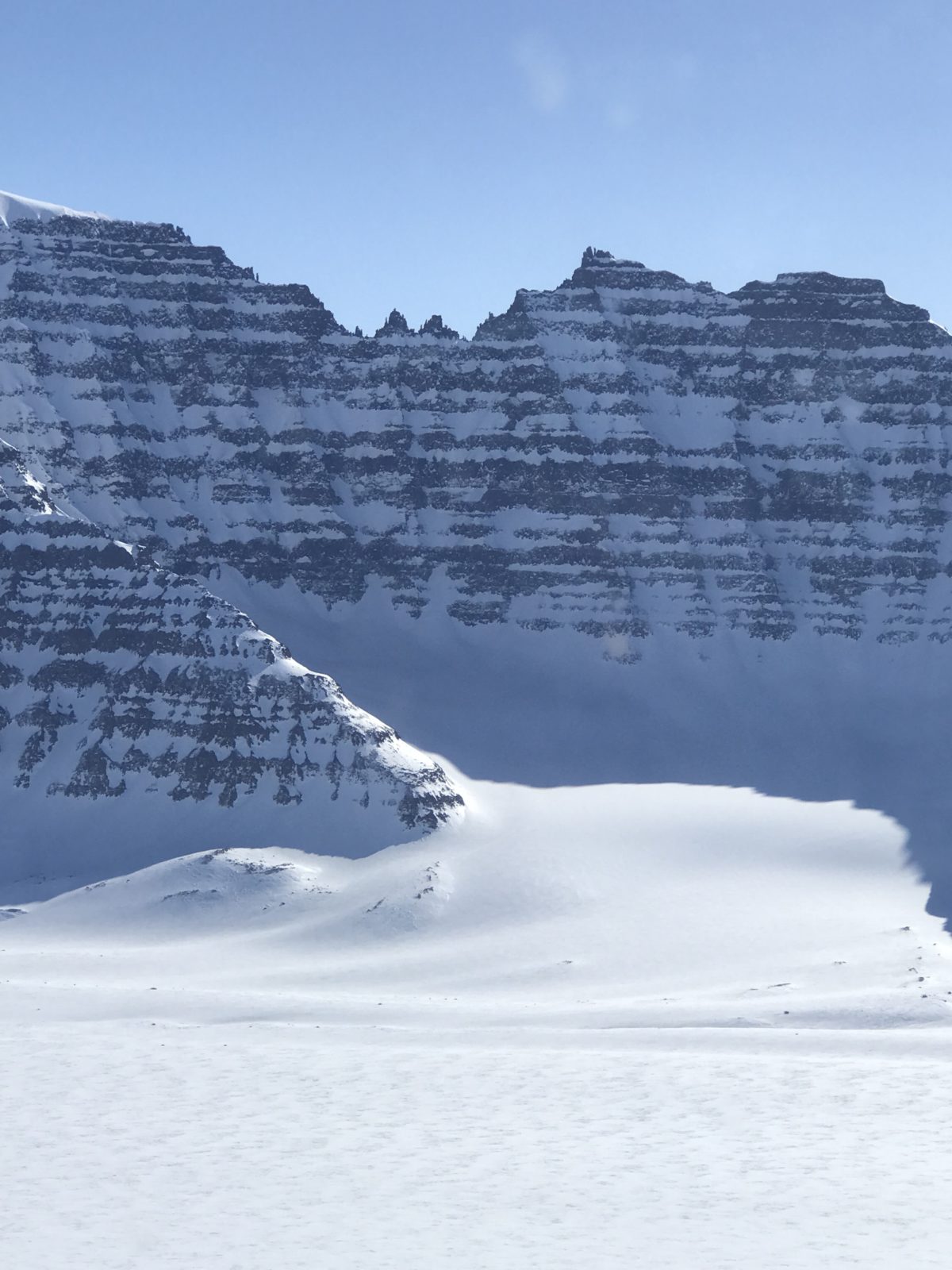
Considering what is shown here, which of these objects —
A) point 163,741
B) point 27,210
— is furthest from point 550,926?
point 27,210

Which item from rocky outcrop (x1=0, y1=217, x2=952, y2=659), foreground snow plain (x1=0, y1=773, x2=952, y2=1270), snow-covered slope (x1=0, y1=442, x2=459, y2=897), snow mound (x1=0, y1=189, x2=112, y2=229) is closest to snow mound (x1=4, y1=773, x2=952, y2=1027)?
foreground snow plain (x1=0, y1=773, x2=952, y2=1270)

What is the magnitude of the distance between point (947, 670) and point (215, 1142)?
93.0 m

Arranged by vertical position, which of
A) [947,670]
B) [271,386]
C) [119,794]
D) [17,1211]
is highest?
[271,386]

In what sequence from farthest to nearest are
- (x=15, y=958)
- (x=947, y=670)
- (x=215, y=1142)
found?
(x=947, y=670)
(x=15, y=958)
(x=215, y=1142)

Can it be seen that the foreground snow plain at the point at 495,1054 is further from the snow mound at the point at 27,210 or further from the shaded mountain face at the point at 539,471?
the snow mound at the point at 27,210

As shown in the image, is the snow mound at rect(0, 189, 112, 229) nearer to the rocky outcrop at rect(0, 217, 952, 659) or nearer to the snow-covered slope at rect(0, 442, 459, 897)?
the rocky outcrop at rect(0, 217, 952, 659)

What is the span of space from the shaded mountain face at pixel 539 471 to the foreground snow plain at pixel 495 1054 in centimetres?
3456

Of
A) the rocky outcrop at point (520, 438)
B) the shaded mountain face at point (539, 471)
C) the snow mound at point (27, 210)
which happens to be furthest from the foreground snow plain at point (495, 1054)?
the snow mound at point (27, 210)

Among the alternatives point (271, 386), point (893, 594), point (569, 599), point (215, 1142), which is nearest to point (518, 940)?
point (215, 1142)

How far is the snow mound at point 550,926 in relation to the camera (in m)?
51.9

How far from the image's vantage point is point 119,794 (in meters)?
81.4

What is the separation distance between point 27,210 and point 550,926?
93847 millimetres

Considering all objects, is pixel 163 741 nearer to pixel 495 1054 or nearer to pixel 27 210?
pixel 495 1054

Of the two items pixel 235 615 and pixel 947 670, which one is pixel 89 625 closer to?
pixel 235 615
